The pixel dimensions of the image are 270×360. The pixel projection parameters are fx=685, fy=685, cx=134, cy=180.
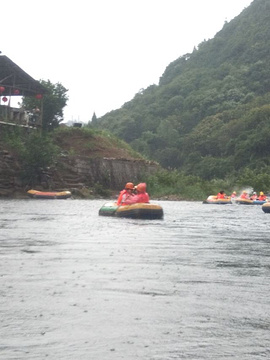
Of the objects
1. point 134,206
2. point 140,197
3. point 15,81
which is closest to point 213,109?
point 15,81

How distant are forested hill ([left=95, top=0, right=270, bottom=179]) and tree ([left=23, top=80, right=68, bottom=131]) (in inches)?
1051

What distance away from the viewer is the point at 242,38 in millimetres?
120438

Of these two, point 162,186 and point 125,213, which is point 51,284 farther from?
point 162,186

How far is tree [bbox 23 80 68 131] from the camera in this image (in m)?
50.4

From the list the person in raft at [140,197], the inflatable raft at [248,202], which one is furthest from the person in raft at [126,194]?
the inflatable raft at [248,202]

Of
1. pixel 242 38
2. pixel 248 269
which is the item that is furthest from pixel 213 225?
pixel 242 38

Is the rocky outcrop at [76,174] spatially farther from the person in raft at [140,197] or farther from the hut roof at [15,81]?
the person in raft at [140,197]

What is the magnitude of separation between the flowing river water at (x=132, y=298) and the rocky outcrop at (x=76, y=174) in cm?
2627

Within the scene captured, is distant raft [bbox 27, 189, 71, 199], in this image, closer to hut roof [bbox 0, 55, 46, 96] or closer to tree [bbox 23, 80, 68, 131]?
hut roof [bbox 0, 55, 46, 96]

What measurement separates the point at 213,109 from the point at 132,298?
95895mm

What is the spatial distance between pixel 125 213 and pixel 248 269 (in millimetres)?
13548

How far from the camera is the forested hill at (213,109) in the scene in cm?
8156

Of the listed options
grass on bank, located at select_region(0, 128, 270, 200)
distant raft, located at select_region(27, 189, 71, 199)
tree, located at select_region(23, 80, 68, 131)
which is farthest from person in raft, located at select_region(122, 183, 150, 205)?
tree, located at select_region(23, 80, 68, 131)

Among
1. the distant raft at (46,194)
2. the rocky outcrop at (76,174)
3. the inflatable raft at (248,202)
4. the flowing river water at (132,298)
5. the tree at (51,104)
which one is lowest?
the flowing river water at (132,298)
